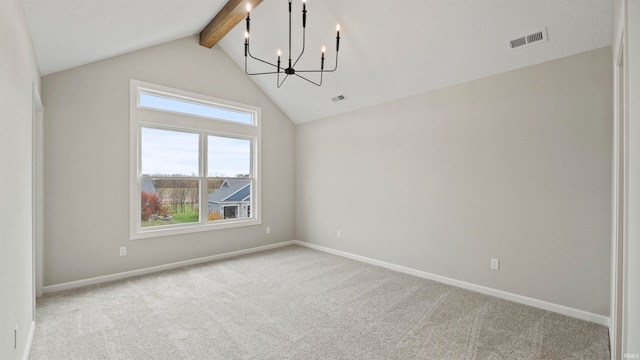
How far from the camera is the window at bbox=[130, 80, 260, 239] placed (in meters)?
4.09

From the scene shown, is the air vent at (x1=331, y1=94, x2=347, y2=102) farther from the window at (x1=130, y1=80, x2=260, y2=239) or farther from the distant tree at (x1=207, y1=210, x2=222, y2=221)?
the distant tree at (x1=207, y1=210, x2=222, y2=221)

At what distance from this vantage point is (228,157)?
199 inches

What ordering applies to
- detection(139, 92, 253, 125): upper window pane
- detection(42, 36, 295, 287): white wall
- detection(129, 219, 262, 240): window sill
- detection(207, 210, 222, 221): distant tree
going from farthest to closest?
1. detection(207, 210, 222, 221): distant tree
2. detection(139, 92, 253, 125): upper window pane
3. detection(129, 219, 262, 240): window sill
4. detection(42, 36, 295, 287): white wall

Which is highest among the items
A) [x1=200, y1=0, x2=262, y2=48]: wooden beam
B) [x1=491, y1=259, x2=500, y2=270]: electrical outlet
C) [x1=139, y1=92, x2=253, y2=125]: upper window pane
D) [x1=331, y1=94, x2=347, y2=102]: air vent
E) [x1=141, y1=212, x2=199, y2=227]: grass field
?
[x1=200, y1=0, x2=262, y2=48]: wooden beam

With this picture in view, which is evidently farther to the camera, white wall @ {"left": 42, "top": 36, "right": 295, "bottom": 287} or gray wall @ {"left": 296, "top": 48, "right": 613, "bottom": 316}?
white wall @ {"left": 42, "top": 36, "right": 295, "bottom": 287}

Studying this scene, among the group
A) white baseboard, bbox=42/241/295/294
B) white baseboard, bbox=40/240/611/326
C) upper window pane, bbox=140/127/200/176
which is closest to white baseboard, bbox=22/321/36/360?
white baseboard, bbox=40/240/611/326

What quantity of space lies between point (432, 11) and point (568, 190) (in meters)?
2.22

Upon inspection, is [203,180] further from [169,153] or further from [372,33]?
[372,33]

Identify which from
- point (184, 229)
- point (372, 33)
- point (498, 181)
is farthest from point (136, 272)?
point (498, 181)

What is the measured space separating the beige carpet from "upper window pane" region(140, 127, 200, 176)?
1543 millimetres

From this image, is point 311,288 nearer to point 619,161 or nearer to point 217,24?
point 619,161

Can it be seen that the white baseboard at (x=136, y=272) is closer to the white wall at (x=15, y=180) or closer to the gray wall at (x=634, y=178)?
the white wall at (x=15, y=180)

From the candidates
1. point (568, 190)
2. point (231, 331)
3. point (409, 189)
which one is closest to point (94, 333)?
point (231, 331)

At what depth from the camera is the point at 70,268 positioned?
11.5ft
